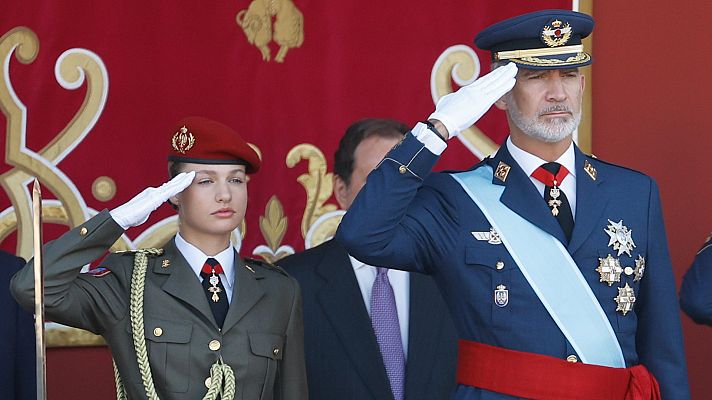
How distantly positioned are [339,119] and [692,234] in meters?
1.24

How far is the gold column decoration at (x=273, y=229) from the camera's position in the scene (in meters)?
4.61

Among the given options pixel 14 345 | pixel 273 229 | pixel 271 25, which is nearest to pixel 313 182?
pixel 273 229

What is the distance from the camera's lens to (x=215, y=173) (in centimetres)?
366

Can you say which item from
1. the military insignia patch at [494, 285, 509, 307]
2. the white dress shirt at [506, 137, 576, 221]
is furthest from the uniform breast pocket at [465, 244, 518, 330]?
the white dress shirt at [506, 137, 576, 221]

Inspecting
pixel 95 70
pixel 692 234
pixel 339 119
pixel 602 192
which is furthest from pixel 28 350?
pixel 692 234

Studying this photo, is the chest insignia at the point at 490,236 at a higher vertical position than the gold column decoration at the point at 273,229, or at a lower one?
higher

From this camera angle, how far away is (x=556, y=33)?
11.1 ft

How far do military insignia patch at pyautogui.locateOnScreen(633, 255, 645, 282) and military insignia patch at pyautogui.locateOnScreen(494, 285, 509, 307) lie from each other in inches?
12.4

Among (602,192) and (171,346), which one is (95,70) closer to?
(171,346)

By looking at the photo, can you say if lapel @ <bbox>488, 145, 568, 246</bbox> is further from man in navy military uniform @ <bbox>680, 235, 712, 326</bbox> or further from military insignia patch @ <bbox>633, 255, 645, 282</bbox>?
man in navy military uniform @ <bbox>680, 235, 712, 326</bbox>

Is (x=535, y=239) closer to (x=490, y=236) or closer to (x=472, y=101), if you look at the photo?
(x=490, y=236)

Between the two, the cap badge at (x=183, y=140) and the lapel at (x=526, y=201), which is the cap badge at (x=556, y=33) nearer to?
the lapel at (x=526, y=201)

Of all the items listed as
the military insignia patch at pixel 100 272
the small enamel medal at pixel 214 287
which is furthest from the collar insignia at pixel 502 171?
the military insignia patch at pixel 100 272

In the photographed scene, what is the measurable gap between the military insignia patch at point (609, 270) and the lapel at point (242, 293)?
90cm
